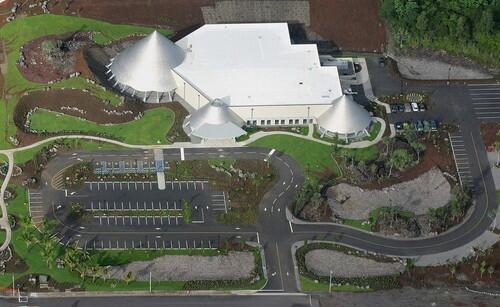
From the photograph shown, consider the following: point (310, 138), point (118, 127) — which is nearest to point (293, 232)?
point (310, 138)

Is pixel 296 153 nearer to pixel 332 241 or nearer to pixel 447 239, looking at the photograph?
pixel 332 241

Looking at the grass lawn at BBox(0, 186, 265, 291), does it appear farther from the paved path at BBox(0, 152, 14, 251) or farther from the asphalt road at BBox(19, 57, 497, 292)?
the asphalt road at BBox(19, 57, 497, 292)

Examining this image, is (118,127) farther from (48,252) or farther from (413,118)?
(413,118)

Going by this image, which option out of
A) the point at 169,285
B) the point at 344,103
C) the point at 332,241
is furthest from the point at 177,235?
the point at 344,103

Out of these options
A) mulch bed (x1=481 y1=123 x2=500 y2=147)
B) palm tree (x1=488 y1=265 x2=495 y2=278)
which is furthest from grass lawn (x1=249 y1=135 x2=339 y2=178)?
palm tree (x1=488 y1=265 x2=495 y2=278)

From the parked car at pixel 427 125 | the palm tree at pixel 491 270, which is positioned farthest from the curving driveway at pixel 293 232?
the parked car at pixel 427 125
